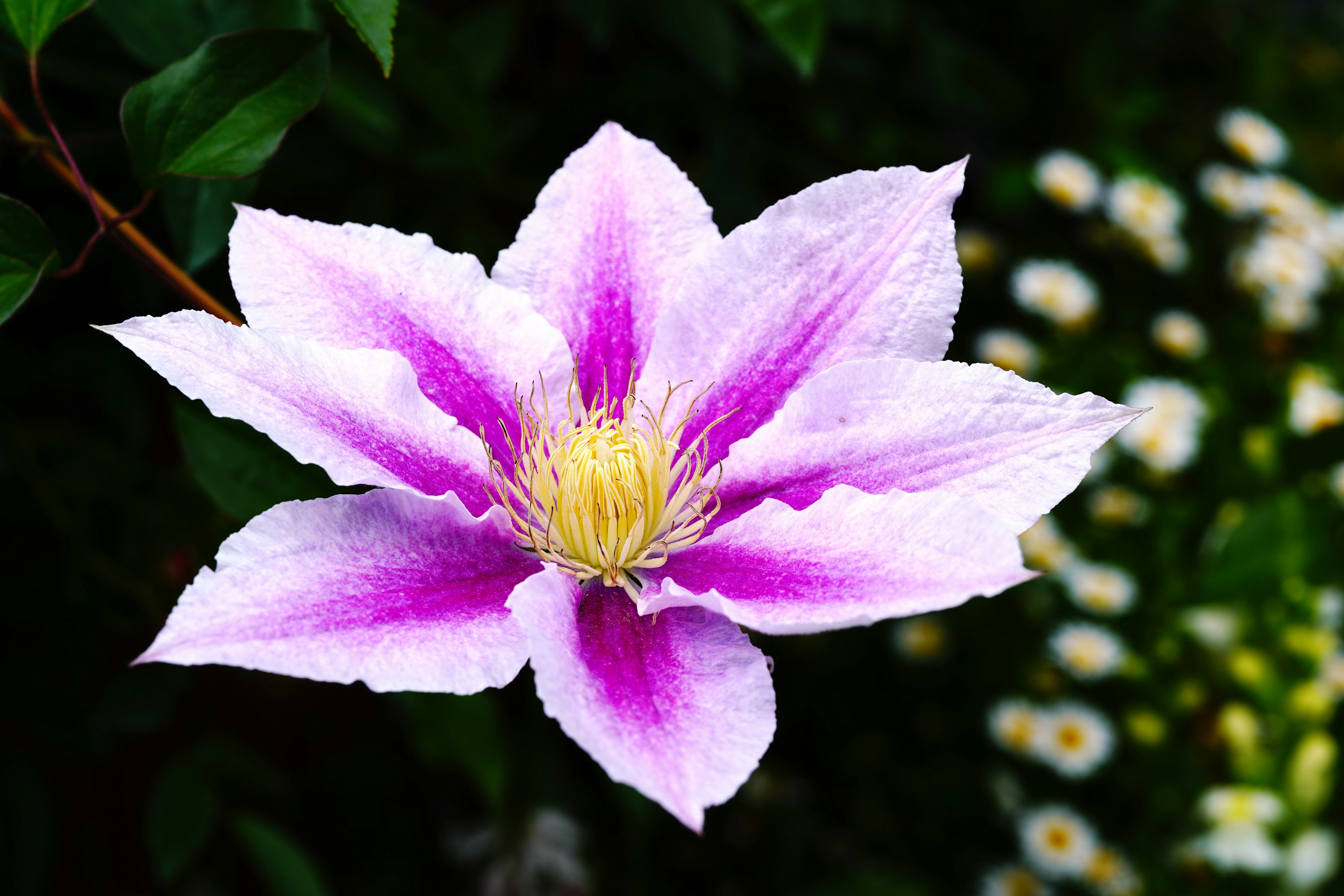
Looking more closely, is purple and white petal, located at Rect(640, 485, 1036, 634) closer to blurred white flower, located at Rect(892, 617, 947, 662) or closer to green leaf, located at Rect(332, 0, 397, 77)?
green leaf, located at Rect(332, 0, 397, 77)

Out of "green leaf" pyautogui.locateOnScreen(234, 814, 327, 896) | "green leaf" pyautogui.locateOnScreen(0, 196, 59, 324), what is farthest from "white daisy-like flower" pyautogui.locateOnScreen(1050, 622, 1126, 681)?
"green leaf" pyautogui.locateOnScreen(0, 196, 59, 324)

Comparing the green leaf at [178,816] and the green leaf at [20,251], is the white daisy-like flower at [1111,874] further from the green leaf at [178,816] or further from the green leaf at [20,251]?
the green leaf at [20,251]

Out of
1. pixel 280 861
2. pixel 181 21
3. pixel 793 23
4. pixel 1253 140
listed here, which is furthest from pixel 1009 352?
pixel 181 21

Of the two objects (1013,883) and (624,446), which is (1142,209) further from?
(624,446)

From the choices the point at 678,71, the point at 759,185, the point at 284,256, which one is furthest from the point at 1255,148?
the point at 284,256

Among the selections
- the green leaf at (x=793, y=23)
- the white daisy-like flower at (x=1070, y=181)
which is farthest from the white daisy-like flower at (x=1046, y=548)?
the green leaf at (x=793, y=23)
